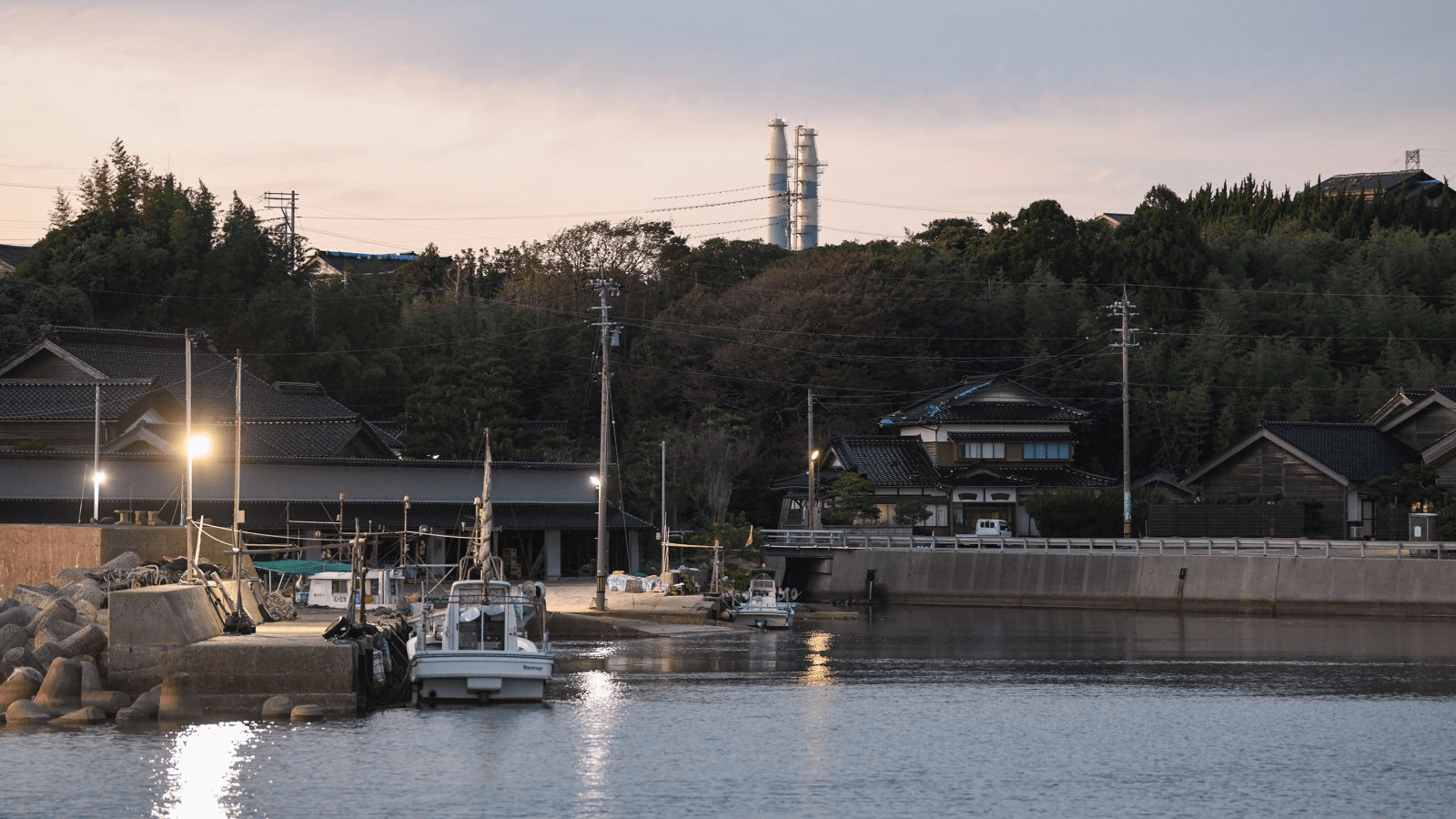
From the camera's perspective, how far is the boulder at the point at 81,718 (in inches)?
1013

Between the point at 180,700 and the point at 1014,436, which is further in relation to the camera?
the point at 1014,436

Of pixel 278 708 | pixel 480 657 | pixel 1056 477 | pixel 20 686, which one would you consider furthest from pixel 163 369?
pixel 278 708

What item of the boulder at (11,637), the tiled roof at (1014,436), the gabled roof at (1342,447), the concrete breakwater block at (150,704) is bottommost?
Answer: the concrete breakwater block at (150,704)

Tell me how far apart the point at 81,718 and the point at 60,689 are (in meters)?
0.97

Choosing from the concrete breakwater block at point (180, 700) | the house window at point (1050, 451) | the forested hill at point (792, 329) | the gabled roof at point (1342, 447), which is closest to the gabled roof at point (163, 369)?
the forested hill at point (792, 329)

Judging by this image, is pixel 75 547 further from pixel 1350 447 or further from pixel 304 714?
pixel 1350 447

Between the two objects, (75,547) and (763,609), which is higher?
(75,547)

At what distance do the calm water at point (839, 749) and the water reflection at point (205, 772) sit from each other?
0.17 ft

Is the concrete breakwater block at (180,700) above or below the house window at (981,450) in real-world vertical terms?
below

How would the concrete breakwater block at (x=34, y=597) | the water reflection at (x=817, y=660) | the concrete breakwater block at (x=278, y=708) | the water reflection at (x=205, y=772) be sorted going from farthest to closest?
the water reflection at (x=817, y=660), the concrete breakwater block at (x=34, y=597), the concrete breakwater block at (x=278, y=708), the water reflection at (x=205, y=772)

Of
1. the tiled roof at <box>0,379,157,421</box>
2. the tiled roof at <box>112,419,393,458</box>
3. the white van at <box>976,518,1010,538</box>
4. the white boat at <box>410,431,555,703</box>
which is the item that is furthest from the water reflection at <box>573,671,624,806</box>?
the white van at <box>976,518,1010,538</box>

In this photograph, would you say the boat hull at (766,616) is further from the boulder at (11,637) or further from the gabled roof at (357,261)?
the gabled roof at (357,261)

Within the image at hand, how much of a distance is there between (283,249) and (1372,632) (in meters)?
55.3

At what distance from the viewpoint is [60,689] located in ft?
86.7
